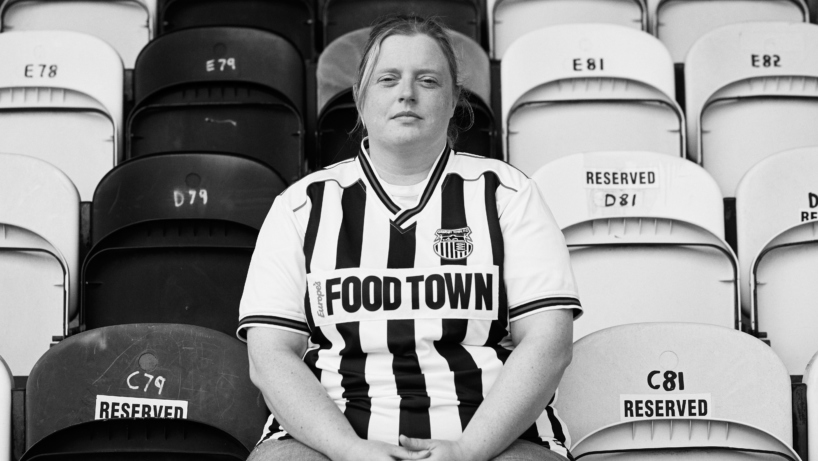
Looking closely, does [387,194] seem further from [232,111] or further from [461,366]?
[232,111]

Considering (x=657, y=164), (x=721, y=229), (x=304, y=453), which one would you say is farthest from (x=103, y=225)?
(x=721, y=229)

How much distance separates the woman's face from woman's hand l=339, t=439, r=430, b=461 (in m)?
0.59

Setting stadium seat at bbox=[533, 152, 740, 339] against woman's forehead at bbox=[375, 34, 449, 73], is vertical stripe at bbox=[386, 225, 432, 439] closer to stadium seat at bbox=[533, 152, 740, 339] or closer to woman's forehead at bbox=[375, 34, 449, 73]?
woman's forehead at bbox=[375, 34, 449, 73]

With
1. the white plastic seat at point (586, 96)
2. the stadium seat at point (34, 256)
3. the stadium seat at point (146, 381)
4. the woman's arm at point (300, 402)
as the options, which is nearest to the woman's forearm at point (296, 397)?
the woman's arm at point (300, 402)

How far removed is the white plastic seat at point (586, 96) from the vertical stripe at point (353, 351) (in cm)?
119

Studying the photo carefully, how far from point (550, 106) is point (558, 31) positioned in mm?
272

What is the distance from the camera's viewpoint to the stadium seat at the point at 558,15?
3.42m

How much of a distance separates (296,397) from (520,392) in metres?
0.39

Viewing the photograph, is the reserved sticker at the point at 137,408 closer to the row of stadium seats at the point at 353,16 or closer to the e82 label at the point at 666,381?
the e82 label at the point at 666,381

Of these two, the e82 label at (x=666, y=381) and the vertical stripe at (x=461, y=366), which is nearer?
the vertical stripe at (x=461, y=366)

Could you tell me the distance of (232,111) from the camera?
284 centimetres

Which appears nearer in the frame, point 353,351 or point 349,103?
point 353,351

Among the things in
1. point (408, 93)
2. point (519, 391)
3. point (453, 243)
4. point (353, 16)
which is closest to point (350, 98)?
point (353, 16)

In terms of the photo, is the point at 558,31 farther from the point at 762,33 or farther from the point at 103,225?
the point at 103,225
